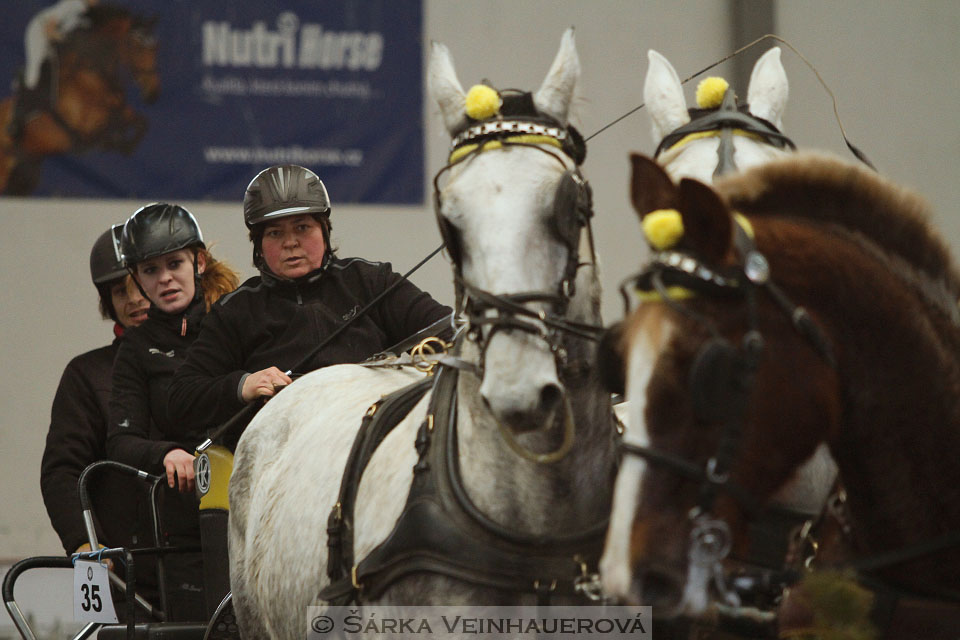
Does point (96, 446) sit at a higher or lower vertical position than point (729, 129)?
lower

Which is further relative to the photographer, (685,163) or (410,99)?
(410,99)

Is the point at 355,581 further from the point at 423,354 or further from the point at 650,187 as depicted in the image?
the point at 650,187

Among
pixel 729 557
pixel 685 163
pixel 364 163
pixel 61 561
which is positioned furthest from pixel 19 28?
pixel 729 557

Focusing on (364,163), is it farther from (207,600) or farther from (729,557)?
(729,557)

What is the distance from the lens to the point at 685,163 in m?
2.78

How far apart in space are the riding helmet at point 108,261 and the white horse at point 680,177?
2.84 metres

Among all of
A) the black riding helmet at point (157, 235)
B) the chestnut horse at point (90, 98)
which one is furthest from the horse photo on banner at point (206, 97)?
the black riding helmet at point (157, 235)

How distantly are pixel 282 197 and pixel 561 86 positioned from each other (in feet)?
5.15

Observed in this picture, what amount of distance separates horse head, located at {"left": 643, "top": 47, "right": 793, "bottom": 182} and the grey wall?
5082mm

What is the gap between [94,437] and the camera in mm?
5051

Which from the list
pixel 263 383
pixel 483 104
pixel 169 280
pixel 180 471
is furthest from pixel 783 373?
pixel 169 280

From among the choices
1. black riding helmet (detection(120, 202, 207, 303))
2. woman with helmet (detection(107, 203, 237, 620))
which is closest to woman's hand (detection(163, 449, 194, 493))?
woman with helmet (detection(107, 203, 237, 620))

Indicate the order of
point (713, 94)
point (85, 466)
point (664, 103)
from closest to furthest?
point (713, 94) → point (664, 103) → point (85, 466)

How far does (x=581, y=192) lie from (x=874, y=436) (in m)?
0.86
